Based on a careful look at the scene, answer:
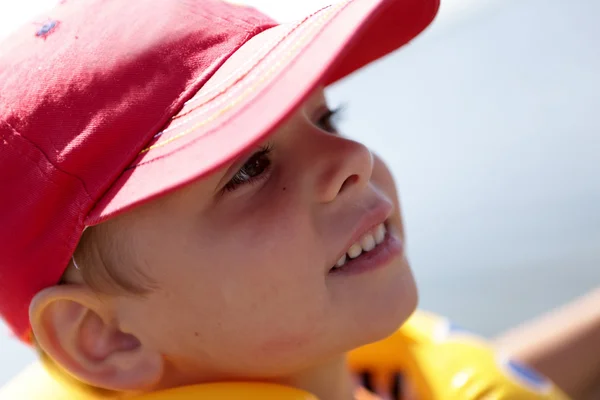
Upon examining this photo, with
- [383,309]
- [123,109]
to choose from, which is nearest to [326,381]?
[383,309]

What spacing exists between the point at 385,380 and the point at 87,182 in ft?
1.69

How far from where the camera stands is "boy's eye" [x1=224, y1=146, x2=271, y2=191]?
1.98 feet

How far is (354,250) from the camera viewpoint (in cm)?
64

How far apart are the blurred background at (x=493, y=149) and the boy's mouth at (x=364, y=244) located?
2.34ft

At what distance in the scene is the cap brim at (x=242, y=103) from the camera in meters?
0.53

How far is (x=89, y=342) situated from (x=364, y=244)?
0.82 feet

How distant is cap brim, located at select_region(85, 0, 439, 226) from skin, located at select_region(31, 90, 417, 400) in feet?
0.12

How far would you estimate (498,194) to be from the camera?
1.64 m

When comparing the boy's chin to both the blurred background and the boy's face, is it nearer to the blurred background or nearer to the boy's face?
the boy's face

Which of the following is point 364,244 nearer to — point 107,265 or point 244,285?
point 244,285

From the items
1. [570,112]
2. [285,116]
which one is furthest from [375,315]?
[570,112]

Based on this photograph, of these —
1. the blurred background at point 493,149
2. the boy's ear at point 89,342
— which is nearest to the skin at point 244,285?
the boy's ear at point 89,342

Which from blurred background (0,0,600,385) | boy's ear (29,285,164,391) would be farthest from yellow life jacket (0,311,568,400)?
blurred background (0,0,600,385)

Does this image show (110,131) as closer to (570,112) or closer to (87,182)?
(87,182)
